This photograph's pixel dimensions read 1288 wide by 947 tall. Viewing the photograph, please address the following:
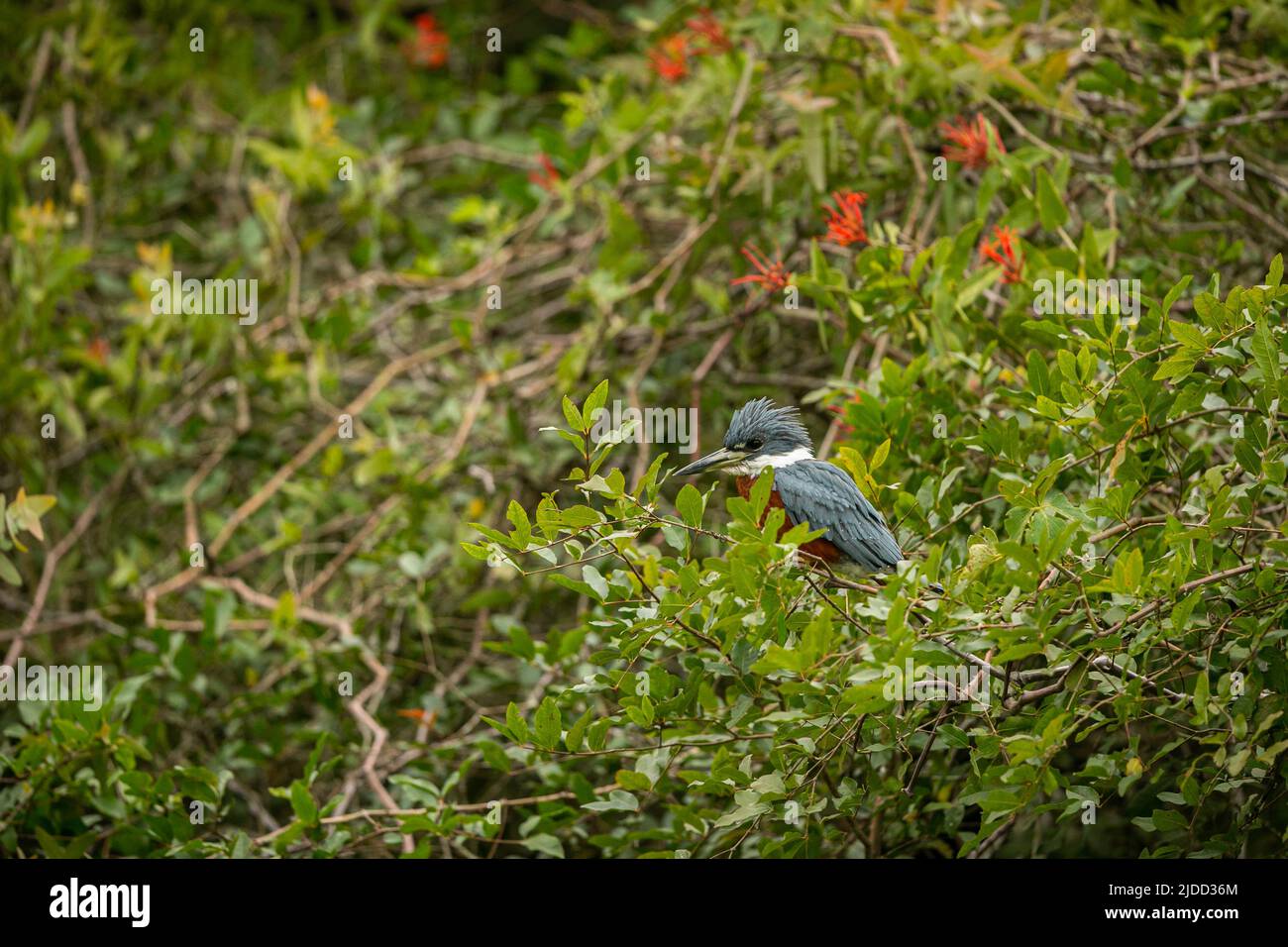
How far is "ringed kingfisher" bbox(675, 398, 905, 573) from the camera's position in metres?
2.76

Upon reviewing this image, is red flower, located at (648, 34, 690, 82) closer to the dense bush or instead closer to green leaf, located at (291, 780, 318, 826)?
the dense bush

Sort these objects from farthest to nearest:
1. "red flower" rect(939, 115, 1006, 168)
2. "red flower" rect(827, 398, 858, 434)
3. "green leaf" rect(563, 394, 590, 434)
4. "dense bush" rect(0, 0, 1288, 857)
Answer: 1. "red flower" rect(939, 115, 1006, 168)
2. "red flower" rect(827, 398, 858, 434)
3. "dense bush" rect(0, 0, 1288, 857)
4. "green leaf" rect(563, 394, 590, 434)

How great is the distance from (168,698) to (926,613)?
2.46 m

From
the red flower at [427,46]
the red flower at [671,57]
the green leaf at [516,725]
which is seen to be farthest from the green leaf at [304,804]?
the red flower at [427,46]

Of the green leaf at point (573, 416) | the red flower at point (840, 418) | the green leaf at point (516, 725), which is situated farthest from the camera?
the red flower at point (840, 418)

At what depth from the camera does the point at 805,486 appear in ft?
9.41

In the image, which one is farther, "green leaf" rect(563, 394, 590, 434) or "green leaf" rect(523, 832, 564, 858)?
"green leaf" rect(523, 832, 564, 858)

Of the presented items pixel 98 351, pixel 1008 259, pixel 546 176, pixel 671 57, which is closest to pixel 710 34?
pixel 671 57

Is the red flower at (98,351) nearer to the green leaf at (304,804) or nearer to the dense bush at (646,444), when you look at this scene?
the dense bush at (646,444)

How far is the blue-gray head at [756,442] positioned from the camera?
2.92 m

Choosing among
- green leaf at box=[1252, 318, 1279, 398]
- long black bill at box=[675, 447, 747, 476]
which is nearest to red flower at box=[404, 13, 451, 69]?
long black bill at box=[675, 447, 747, 476]

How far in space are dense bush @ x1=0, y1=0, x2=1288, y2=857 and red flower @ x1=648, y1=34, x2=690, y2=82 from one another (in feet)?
0.09

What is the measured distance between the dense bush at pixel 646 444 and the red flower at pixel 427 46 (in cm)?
2
